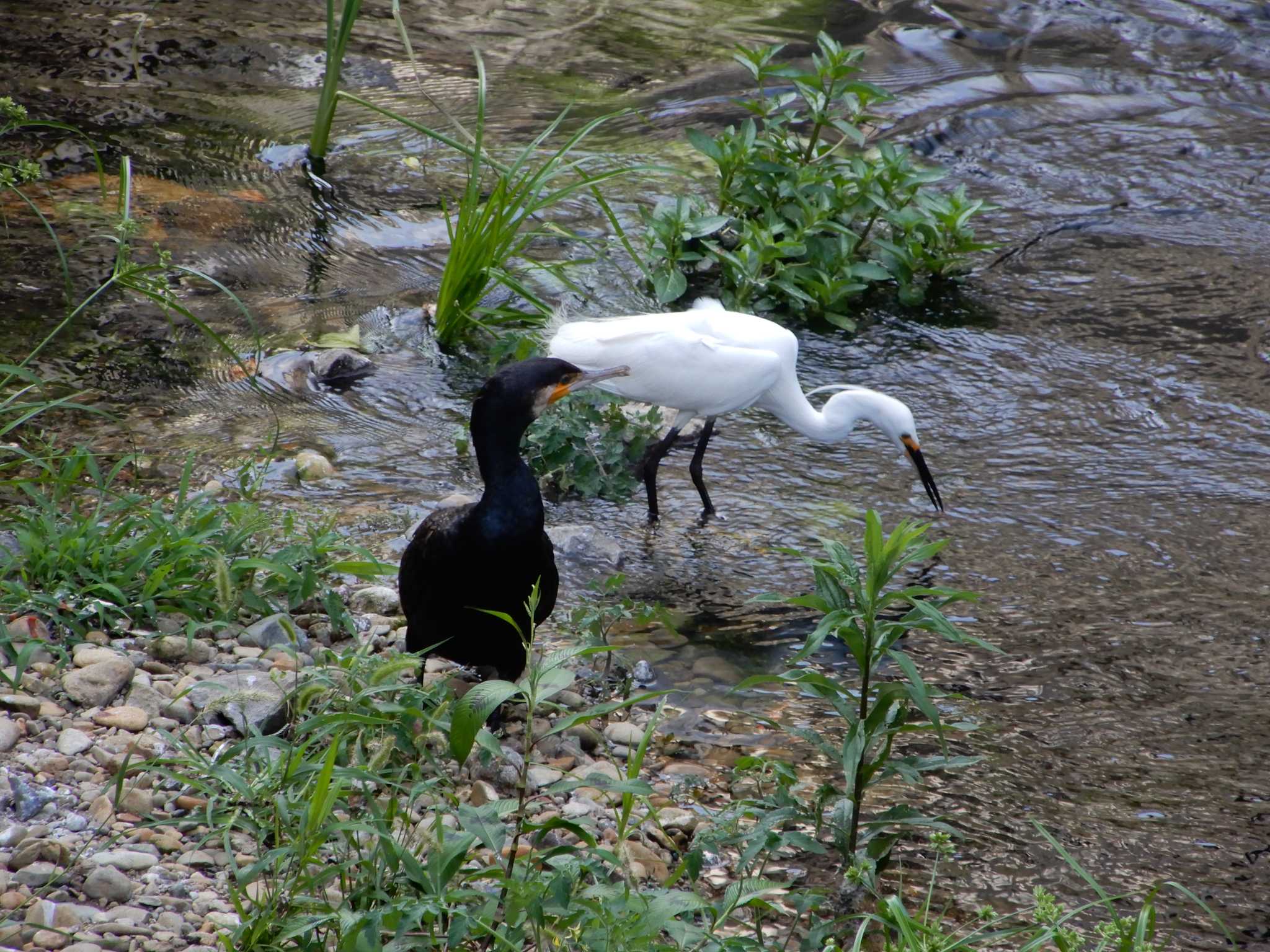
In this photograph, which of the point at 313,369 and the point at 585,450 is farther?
the point at 313,369

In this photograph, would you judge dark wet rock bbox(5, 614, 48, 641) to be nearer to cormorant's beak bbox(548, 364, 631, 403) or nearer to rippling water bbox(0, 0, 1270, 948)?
cormorant's beak bbox(548, 364, 631, 403)

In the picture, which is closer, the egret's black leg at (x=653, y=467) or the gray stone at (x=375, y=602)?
the gray stone at (x=375, y=602)

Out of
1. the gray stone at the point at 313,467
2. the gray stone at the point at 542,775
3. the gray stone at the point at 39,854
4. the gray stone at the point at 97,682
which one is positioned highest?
the gray stone at the point at 39,854

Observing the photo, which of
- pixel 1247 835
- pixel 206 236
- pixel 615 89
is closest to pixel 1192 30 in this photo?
pixel 615 89

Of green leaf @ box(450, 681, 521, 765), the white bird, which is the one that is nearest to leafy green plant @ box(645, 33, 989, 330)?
the white bird

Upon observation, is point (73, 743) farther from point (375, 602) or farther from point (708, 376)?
point (708, 376)

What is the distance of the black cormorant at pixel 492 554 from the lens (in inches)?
118

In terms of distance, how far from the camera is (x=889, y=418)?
4848mm

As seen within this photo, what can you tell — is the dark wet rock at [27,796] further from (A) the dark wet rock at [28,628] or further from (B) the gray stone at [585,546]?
(B) the gray stone at [585,546]

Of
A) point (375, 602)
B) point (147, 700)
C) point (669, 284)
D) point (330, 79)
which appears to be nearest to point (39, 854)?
point (147, 700)

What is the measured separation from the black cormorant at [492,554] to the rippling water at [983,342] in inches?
32.2

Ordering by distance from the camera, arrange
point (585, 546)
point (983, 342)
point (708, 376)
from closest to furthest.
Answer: point (585, 546) → point (708, 376) → point (983, 342)

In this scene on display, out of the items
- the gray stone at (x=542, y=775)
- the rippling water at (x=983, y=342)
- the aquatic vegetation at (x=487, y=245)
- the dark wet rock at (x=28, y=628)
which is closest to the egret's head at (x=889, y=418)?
the rippling water at (x=983, y=342)

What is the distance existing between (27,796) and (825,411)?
3.41 m
